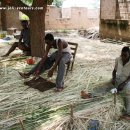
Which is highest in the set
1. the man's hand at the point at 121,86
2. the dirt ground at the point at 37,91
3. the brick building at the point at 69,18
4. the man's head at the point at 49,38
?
the brick building at the point at 69,18

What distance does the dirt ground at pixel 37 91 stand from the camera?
4.84 meters

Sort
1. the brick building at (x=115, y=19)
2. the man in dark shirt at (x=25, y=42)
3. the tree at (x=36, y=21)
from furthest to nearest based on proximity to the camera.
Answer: the brick building at (x=115, y=19)
the man in dark shirt at (x=25, y=42)
the tree at (x=36, y=21)

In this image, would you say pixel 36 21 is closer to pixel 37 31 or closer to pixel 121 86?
pixel 37 31

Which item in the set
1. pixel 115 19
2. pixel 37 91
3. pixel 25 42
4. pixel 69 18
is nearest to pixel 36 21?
pixel 25 42

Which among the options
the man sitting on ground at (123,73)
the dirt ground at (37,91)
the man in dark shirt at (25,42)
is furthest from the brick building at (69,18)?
the man sitting on ground at (123,73)

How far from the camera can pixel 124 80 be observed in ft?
17.2

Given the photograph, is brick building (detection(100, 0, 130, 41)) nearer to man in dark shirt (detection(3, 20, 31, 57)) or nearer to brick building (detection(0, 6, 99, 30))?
man in dark shirt (detection(3, 20, 31, 57))

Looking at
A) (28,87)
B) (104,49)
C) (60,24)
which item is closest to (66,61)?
(28,87)

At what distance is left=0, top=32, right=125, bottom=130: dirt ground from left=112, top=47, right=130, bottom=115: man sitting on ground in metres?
0.64

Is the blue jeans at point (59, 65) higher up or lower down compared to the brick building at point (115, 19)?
lower down

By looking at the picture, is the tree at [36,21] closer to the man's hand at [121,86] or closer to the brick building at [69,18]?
the man's hand at [121,86]

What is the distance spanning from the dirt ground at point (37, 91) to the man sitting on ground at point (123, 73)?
64 centimetres

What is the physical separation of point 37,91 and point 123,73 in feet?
5.73

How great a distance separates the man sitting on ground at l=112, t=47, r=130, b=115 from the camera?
5.02 meters
